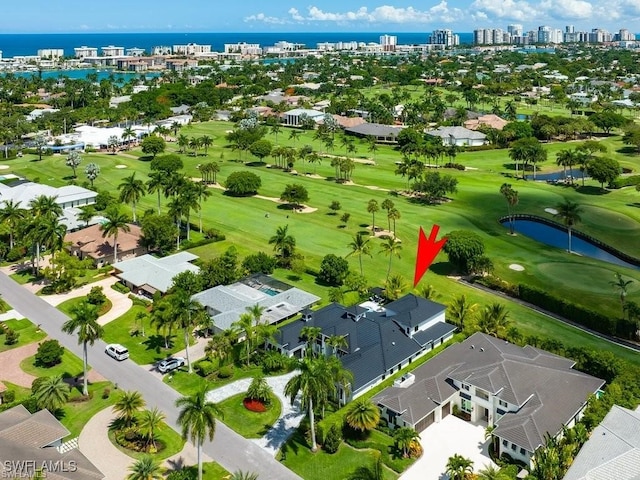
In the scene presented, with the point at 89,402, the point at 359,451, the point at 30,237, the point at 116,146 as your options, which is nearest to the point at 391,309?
the point at 359,451

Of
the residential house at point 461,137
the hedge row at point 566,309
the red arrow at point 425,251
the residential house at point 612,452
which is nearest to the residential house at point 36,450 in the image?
the residential house at point 612,452

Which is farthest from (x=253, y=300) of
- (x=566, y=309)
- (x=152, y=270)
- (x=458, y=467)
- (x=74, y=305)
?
(x=566, y=309)

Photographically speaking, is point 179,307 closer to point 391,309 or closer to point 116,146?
point 391,309

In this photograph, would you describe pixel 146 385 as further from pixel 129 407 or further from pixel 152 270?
pixel 152 270

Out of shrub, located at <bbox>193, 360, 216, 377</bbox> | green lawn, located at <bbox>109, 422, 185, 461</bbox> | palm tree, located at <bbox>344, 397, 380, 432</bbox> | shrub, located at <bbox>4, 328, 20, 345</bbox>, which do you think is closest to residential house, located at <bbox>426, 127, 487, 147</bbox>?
shrub, located at <bbox>193, 360, 216, 377</bbox>

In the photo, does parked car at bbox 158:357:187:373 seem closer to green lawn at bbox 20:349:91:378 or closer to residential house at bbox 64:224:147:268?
green lawn at bbox 20:349:91:378

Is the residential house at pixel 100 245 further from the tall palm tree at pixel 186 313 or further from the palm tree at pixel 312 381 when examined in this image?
the palm tree at pixel 312 381
